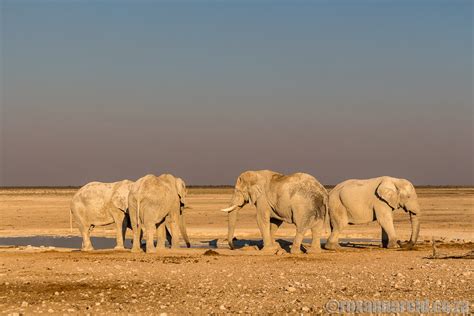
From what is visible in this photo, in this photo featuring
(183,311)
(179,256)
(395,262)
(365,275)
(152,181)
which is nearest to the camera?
(183,311)

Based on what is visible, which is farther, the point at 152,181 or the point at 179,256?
the point at 152,181

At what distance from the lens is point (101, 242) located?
1276 inches

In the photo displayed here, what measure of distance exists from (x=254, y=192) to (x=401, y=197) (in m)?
5.01

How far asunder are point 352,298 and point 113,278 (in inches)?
235

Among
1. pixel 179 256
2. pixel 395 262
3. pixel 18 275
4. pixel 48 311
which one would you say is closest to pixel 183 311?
pixel 48 311

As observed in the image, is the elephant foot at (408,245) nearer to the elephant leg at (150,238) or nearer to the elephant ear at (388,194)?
the elephant ear at (388,194)

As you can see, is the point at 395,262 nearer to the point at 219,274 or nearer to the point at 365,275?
the point at 365,275

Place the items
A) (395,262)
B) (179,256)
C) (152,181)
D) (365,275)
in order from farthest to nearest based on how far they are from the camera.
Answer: (152,181)
(179,256)
(395,262)
(365,275)

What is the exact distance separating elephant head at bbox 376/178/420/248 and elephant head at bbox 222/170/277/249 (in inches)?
141

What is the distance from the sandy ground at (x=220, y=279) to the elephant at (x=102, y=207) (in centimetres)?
147

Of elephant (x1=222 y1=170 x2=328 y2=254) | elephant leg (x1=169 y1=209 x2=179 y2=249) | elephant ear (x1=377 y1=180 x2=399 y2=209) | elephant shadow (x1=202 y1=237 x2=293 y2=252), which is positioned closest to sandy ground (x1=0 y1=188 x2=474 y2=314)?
elephant (x1=222 y1=170 x2=328 y2=254)

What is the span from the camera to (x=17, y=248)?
28.0 m

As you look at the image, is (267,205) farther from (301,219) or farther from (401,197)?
(401,197)

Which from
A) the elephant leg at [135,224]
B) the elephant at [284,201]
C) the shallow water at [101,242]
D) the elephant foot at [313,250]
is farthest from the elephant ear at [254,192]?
the elephant leg at [135,224]
